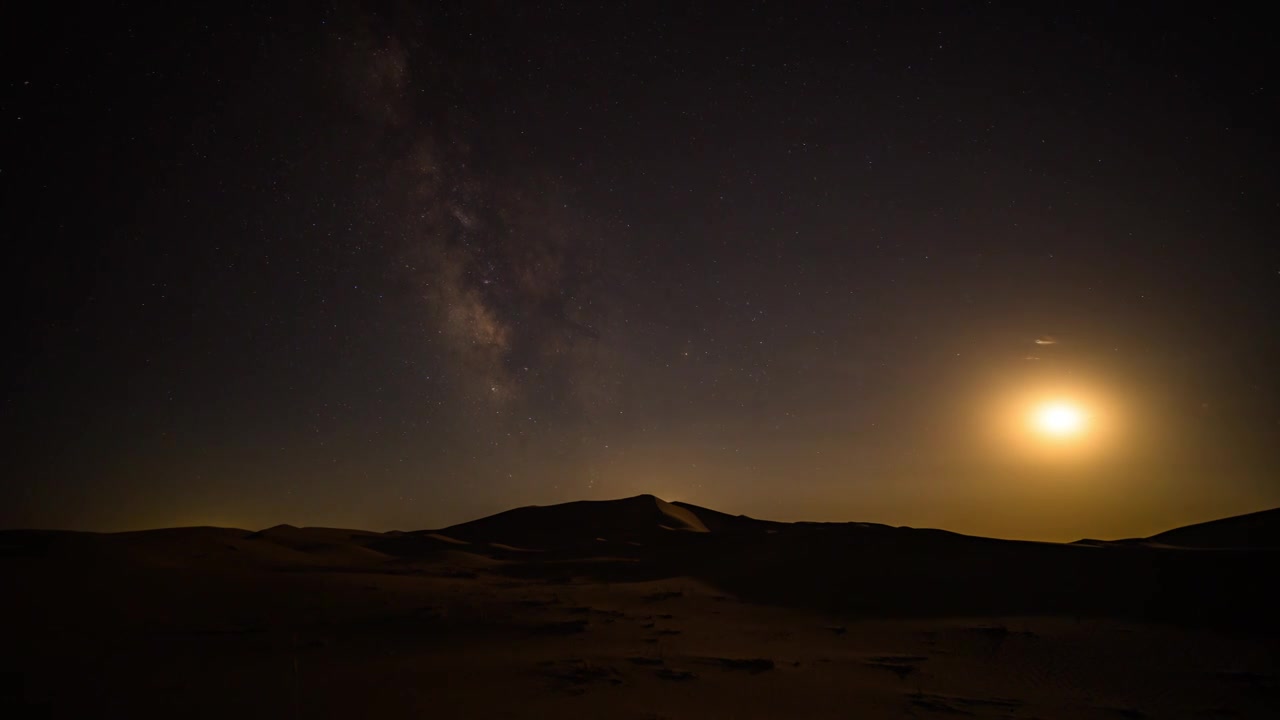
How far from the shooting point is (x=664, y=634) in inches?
529

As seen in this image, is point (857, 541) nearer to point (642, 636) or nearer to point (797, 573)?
point (797, 573)

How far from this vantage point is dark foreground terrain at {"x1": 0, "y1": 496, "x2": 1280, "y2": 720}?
8.59 metres

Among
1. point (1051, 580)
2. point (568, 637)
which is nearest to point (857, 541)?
point (1051, 580)

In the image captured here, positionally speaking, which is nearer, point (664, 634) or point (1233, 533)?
point (664, 634)

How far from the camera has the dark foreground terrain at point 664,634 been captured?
338 inches

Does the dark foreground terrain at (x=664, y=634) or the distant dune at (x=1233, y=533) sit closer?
the dark foreground terrain at (x=664, y=634)

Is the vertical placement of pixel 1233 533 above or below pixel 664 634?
above

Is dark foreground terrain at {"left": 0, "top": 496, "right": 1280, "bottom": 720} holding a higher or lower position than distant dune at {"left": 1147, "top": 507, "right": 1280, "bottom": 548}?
lower

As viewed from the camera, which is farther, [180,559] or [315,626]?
[180,559]

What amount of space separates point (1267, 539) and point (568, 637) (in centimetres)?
4613

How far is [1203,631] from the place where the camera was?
13.8m

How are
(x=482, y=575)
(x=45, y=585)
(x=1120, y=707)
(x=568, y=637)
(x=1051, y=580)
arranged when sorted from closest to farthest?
1. (x=1120, y=707)
2. (x=568, y=637)
3. (x=45, y=585)
4. (x=1051, y=580)
5. (x=482, y=575)

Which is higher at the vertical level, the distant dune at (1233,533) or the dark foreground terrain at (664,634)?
the distant dune at (1233,533)

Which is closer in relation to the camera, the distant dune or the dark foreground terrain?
the dark foreground terrain
